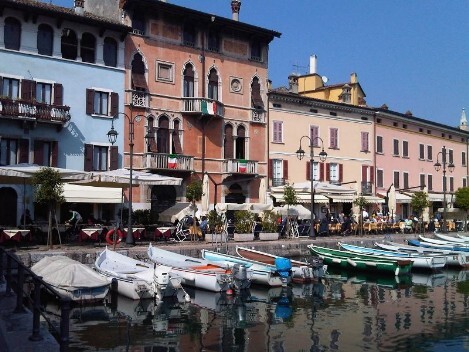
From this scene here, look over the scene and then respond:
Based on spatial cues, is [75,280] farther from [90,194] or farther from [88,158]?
[88,158]

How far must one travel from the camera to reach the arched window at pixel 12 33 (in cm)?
3209

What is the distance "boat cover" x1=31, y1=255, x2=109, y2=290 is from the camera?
17781 millimetres

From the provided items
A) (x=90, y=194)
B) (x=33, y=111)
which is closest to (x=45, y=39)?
(x=33, y=111)

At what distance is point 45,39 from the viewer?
3353 centimetres

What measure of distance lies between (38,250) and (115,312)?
22.7ft

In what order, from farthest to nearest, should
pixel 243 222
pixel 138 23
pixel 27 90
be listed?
pixel 138 23, pixel 243 222, pixel 27 90

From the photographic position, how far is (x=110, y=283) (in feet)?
62.1

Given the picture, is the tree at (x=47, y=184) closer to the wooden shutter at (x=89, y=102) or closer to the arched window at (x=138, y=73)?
the wooden shutter at (x=89, y=102)

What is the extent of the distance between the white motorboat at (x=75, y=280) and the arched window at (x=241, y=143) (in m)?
24.3

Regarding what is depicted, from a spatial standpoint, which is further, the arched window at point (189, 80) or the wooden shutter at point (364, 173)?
the wooden shutter at point (364, 173)

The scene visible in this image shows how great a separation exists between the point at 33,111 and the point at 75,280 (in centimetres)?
1610

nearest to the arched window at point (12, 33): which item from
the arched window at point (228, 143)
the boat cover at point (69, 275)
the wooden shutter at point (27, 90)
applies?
the wooden shutter at point (27, 90)

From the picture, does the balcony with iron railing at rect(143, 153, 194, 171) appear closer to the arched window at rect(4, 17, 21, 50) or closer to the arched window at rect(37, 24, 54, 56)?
the arched window at rect(37, 24, 54, 56)

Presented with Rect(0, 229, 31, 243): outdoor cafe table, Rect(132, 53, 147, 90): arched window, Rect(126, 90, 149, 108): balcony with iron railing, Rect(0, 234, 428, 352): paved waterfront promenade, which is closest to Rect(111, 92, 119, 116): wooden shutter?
Rect(126, 90, 149, 108): balcony with iron railing
